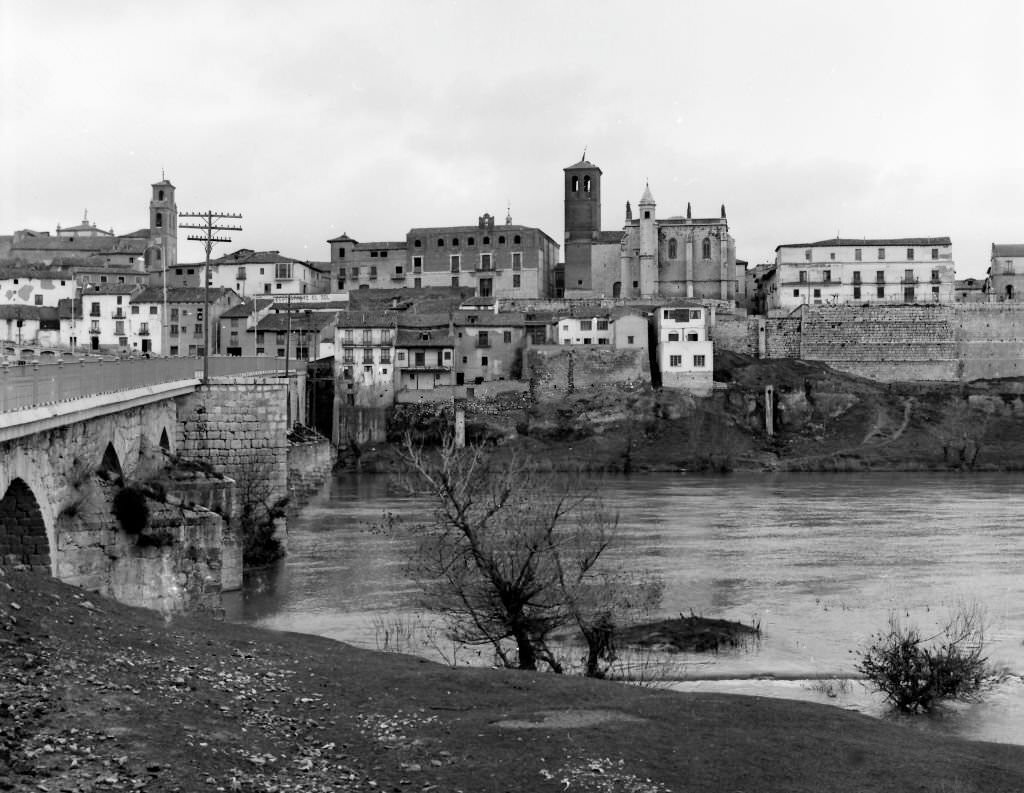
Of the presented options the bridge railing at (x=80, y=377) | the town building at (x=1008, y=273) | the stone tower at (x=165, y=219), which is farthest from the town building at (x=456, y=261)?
the bridge railing at (x=80, y=377)

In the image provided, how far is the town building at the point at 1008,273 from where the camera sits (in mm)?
89625

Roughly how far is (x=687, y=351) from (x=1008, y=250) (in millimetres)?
29726

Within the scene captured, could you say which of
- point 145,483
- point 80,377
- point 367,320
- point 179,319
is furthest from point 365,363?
point 80,377

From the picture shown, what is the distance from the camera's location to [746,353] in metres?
84.7

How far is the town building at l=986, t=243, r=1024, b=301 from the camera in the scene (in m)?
89.6

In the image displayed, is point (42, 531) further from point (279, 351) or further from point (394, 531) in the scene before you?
point (279, 351)

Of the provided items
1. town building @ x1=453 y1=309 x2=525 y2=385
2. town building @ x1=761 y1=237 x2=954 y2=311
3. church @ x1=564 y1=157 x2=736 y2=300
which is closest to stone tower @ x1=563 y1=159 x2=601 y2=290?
church @ x1=564 y1=157 x2=736 y2=300

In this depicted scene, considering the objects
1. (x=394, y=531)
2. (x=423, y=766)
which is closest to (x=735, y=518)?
(x=394, y=531)

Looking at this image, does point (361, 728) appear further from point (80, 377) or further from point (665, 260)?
point (665, 260)

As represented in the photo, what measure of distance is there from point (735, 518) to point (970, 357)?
46233 millimetres

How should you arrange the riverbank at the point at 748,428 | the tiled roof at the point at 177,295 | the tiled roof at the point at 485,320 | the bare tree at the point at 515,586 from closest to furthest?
the bare tree at the point at 515,586
the riverbank at the point at 748,428
the tiled roof at the point at 485,320
the tiled roof at the point at 177,295

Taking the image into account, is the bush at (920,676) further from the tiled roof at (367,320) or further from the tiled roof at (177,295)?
the tiled roof at (177,295)

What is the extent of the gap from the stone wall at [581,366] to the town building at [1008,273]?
29.3 metres

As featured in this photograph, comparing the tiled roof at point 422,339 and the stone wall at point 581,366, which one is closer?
the stone wall at point 581,366
